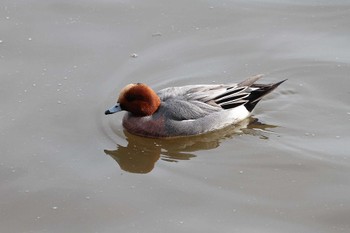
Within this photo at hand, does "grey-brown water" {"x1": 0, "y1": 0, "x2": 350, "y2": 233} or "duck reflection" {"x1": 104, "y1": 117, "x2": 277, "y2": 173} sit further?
"duck reflection" {"x1": 104, "y1": 117, "x2": 277, "y2": 173}

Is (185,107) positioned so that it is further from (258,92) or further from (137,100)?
(258,92)

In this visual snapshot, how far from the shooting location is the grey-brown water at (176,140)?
7.41m

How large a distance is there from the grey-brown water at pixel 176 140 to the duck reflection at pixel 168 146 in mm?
22

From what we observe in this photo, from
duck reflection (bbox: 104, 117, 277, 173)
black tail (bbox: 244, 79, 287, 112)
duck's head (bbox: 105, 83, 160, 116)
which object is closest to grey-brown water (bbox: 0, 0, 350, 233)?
duck reflection (bbox: 104, 117, 277, 173)

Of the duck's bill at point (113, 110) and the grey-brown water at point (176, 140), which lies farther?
the duck's bill at point (113, 110)

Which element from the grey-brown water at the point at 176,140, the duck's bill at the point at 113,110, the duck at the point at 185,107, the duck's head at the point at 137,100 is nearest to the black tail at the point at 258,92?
the duck at the point at 185,107

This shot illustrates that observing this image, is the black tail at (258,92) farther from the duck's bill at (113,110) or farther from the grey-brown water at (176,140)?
the duck's bill at (113,110)

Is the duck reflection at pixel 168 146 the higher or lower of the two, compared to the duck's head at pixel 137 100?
lower

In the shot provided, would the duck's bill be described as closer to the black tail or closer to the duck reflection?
the duck reflection

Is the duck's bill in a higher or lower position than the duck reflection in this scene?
higher

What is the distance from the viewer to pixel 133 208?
7465 mm

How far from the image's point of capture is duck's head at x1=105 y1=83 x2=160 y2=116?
884cm

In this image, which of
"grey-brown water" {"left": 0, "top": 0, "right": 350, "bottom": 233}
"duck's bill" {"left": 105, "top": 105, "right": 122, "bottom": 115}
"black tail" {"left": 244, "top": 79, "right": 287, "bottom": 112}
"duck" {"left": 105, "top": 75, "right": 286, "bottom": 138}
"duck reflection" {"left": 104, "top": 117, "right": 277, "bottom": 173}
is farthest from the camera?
"black tail" {"left": 244, "top": 79, "right": 287, "bottom": 112}

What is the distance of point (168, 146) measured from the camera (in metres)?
8.82
